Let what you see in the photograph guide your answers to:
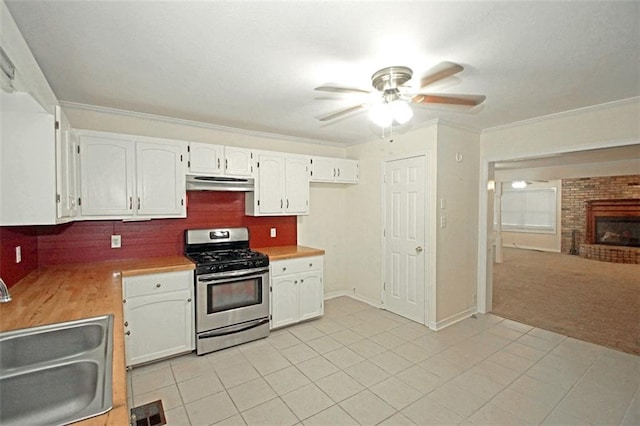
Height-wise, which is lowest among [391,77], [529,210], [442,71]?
[529,210]

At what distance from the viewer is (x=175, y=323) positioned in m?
2.92

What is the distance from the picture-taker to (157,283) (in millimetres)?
2811

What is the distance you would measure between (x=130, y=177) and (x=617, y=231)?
11102 millimetres

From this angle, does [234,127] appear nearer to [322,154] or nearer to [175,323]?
[322,154]

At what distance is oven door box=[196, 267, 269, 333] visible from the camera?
3025 millimetres

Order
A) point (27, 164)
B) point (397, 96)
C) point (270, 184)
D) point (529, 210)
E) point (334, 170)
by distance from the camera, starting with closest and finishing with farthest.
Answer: point (27, 164) → point (397, 96) → point (270, 184) → point (334, 170) → point (529, 210)

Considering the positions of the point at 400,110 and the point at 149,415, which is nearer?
the point at 400,110

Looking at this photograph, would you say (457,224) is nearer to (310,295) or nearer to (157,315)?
(310,295)

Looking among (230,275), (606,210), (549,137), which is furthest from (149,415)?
(606,210)

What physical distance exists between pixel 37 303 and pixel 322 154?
12.0 feet

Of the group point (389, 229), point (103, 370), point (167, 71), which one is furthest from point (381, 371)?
point (167, 71)

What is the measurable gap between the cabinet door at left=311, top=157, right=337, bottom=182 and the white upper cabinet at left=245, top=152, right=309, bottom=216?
13cm

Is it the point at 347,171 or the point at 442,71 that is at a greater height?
the point at 442,71

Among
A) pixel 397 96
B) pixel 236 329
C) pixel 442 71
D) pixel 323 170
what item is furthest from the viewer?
pixel 323 170
